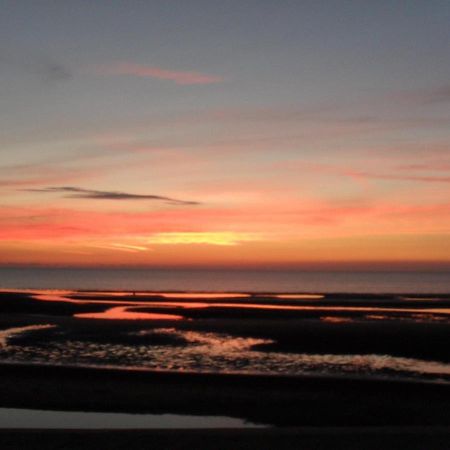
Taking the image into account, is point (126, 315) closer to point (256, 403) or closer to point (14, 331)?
point (14, 331)

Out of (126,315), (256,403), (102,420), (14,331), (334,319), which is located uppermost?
(334,319)

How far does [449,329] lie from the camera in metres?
38.2

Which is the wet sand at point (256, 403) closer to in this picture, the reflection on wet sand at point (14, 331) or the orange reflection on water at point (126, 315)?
the reflection on wet sand at point (14, 331)

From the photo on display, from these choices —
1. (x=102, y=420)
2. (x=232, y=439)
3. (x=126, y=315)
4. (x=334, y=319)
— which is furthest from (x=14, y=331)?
(x=232, y=439)

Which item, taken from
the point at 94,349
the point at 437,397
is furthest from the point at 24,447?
the point at 94,349

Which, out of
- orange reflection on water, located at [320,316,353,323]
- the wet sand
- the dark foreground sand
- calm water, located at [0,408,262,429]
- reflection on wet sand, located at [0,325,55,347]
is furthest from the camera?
orange reflection on water, located at [320,316,353,323]

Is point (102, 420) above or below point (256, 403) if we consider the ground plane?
below

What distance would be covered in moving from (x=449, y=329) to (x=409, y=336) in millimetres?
5162

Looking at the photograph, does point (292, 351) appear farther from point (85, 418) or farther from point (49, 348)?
point (85, 418)

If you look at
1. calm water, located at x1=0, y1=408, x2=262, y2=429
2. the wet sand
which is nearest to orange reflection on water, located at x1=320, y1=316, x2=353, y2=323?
the wet sand

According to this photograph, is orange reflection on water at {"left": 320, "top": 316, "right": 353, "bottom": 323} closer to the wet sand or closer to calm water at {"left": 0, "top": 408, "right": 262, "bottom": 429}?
the wet sand

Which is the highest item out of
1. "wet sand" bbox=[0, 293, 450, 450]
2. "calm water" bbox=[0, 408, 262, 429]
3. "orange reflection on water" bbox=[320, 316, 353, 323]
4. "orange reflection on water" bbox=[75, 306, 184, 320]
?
"orange reflection on water" bbox=[320, 316, 353, 323]

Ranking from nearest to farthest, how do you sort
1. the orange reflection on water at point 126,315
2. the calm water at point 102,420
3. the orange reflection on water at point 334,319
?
the calm water at point 102,420, the orange reflection on water at point 334,319, the orange reflection on water at point 126,315

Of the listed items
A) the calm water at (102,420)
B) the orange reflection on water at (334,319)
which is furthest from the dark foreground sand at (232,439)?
the orange reflection on water at (334,319)
